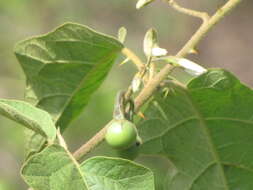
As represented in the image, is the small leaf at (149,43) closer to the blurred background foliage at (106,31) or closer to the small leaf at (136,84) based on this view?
the small leaf at (136,84)

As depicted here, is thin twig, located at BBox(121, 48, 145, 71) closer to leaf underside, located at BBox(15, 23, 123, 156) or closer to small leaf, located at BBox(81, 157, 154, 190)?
leaf underside, located at BBox(15, 23, 123, 156)

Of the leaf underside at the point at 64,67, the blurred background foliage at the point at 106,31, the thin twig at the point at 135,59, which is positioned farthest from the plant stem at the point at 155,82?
the blurred background foliage at the point at 106,31

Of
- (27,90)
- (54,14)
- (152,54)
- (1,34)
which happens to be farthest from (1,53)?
(152,54)

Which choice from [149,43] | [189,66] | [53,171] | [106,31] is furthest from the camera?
[106,31]

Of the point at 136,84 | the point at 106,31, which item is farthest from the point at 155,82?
the point at 106,31

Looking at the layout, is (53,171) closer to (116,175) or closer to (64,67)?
(116,175)
